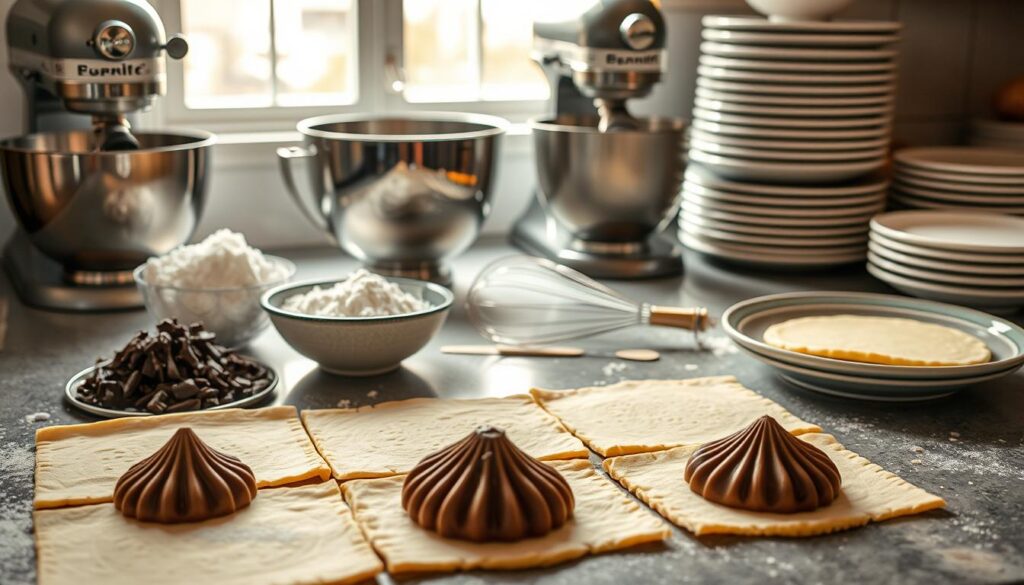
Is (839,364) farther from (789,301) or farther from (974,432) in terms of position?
(789,301)

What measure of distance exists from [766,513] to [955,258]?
702 millimetres

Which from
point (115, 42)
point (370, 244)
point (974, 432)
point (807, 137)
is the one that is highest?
point (115, 42)

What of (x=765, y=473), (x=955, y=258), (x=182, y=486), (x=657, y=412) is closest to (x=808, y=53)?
(x=955, y=258)

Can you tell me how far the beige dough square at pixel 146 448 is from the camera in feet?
3.07

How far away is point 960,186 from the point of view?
1.69 m

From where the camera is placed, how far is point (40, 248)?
1.45m

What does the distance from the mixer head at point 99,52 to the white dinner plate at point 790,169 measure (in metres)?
0.79

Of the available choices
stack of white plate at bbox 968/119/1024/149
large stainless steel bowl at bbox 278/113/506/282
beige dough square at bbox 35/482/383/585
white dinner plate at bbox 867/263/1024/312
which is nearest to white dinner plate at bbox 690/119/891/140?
white dinner plate at bbox 867/263/1024/312

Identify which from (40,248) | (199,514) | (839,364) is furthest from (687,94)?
(199,514)

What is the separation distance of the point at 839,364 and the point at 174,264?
74cm

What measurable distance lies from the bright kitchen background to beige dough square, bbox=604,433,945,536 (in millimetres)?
831

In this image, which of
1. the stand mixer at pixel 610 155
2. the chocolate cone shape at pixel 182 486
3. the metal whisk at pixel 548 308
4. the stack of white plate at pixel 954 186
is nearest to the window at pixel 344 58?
the stand mixer at pixel 610 155

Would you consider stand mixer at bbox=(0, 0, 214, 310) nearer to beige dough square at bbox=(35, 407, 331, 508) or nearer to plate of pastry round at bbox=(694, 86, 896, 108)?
beige dough square at bbox=(35, 407, 331, 508)

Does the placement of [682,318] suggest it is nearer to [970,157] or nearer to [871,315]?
[871,315]
